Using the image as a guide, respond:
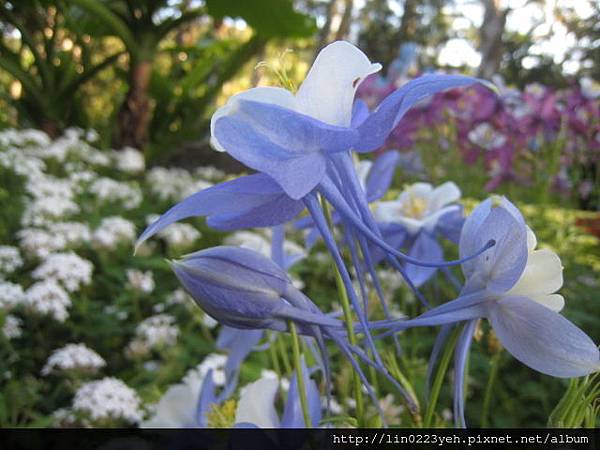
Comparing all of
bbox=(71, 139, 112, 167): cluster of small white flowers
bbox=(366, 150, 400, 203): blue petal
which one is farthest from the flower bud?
bbox=(71, 139, 112, 167): cluster of small white flowers

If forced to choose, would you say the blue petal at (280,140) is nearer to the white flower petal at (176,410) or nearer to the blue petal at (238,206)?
the blue petal at (238,206)

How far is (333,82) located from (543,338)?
195mm

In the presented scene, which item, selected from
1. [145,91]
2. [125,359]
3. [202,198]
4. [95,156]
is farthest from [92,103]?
[202,198]

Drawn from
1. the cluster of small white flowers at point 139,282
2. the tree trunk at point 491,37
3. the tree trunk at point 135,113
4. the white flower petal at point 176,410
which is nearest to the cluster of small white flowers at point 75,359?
the cluster of small white flowers at point 139,282

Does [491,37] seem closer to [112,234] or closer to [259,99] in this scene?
[112,234]

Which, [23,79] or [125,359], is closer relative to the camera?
[125,359]

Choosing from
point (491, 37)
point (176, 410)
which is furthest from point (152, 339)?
point (491, 37)

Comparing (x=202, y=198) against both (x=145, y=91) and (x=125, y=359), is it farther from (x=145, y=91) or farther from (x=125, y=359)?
(x=145, y=91)

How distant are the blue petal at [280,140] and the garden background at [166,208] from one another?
0.30ft

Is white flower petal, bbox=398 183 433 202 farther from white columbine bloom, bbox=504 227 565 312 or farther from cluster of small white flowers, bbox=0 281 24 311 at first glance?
cluster of small white flowers, bbox=0 281 24 311

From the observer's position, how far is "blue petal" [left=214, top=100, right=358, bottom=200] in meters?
0.35

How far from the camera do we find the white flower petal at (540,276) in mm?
375

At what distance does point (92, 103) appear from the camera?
6656 millimetres

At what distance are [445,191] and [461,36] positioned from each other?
19.8 metres
